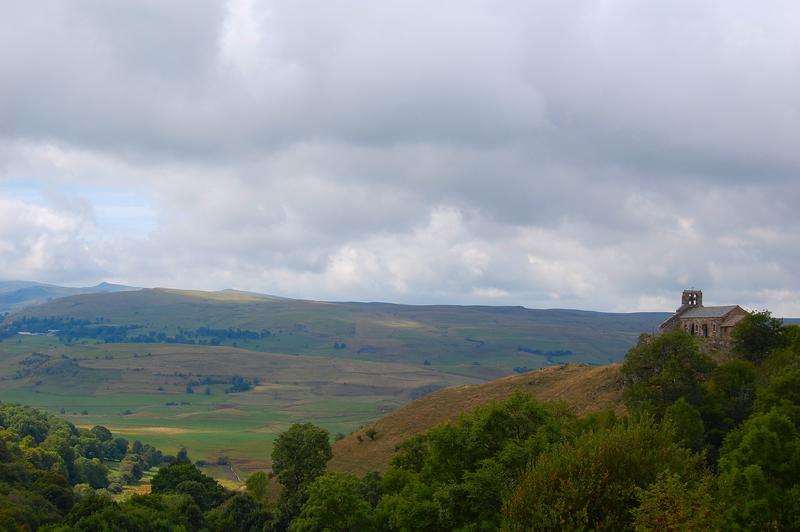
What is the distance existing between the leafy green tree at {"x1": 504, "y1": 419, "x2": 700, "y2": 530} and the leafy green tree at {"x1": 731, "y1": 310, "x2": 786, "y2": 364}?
47.3 meters

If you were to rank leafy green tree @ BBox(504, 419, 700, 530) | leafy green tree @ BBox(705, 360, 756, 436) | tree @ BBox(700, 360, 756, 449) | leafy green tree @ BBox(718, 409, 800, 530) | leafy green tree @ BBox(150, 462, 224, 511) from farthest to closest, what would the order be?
1. leafy green tree @ BBox(150, 462, 224, 511)
2. leafy green tree @ BBox(705, 360, 756, 436)
3. tree @ BBox(700, 360, 756, 449)
4. leafy green tree @ BBox(718, 409, 800, 530)
5. leafy green tree @ BBox(504, 419, 700, 530)

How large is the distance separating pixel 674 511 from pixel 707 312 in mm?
84699

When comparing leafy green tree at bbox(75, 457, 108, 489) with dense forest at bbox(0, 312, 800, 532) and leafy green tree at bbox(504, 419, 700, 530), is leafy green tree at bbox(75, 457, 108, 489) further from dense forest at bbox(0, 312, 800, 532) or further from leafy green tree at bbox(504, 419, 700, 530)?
leafy green tree at bbox(504, 419, 700, 530)

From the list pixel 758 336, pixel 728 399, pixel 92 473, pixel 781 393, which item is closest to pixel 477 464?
pixel 781 393

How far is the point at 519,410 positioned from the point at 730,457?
15518mm

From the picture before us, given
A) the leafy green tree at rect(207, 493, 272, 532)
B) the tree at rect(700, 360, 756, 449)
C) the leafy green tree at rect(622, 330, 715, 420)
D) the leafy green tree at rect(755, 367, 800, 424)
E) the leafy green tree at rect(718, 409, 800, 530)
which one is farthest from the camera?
the leafy green tree at rect(207, 493, 272, 532)

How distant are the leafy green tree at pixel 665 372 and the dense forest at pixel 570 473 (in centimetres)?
15

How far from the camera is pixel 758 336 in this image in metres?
88.9

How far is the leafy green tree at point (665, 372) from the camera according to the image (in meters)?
76.4

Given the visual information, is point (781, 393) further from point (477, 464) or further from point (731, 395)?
point (477, 464)

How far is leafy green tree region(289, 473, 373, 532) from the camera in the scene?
61.4m

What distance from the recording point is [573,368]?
452 feet

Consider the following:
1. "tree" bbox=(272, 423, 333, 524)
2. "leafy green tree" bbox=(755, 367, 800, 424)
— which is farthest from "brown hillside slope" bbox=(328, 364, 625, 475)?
"leafy green tree" bbox=(755, 367, 800, 424)

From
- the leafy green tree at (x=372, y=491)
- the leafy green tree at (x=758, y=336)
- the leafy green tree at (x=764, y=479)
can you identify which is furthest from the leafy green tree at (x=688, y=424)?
the leafy green tree at (x=372, y=491)
